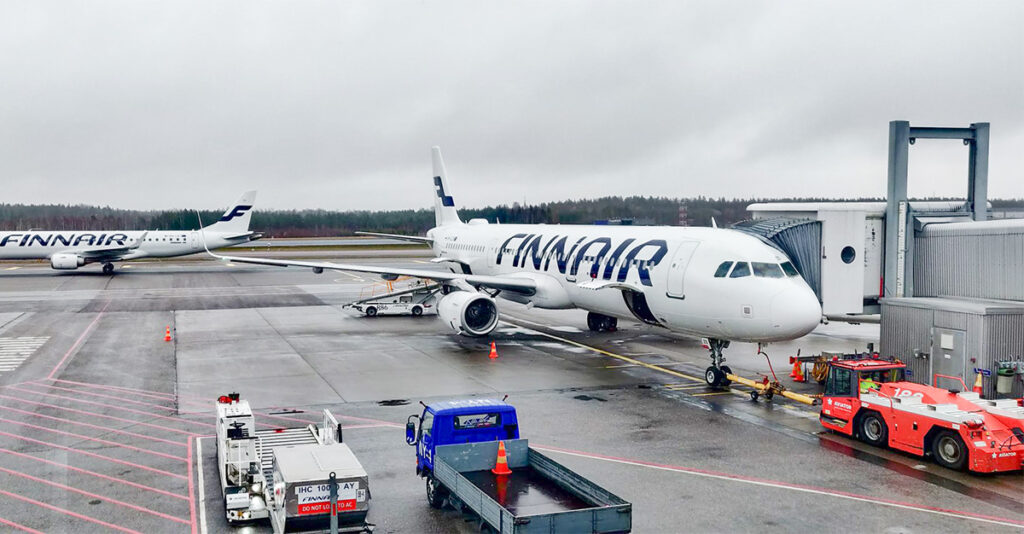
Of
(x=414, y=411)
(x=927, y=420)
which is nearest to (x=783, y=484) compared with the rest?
(x=927, y=420)

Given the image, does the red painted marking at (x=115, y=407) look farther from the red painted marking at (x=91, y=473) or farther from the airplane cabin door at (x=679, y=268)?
the airplane cabin door at (x=679, y=268)

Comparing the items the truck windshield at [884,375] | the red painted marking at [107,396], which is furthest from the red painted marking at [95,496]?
the truck windshield at [884,375]

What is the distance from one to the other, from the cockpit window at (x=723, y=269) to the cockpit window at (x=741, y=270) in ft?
0.71

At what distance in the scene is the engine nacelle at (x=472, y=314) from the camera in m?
32.1

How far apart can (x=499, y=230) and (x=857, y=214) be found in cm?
2030

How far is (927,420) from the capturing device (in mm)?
17578

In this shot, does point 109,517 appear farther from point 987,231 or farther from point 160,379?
point 987,231

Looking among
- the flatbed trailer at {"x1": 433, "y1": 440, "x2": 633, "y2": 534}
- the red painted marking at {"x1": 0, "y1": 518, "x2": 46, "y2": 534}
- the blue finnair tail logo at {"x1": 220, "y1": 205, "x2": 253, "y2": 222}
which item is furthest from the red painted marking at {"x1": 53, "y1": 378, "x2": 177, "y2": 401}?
the blue finnair tail logo at {"x1": 220, "y1": 205, "x2": 253, "y2": 222}

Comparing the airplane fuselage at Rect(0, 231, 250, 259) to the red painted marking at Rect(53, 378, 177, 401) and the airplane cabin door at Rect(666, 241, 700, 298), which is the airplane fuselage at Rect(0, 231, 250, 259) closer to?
the red painted marking at Rect(53, 378, 177, 401)

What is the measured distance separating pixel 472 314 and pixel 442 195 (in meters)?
21.4

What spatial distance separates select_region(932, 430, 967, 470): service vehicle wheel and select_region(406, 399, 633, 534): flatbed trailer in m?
8.44

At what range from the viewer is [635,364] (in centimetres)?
2909

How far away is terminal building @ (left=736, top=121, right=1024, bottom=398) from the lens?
73.3 feet

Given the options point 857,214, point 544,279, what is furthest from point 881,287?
point 544,279
